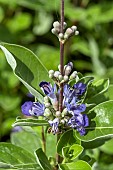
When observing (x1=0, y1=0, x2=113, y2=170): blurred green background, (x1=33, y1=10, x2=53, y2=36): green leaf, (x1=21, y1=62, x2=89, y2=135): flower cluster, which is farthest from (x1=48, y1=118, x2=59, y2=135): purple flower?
(x1=33, y1=10, x2=53, y2=36): green leaf

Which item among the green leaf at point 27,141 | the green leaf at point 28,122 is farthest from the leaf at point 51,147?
the green leaf at point 28,122

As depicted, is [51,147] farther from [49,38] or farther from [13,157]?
Result: [49,38]

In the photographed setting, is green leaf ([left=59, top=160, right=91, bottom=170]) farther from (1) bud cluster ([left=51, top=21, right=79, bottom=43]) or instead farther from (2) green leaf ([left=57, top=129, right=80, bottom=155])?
(1) bud cluster ([left=51, top=21, right=79, bottom=43])

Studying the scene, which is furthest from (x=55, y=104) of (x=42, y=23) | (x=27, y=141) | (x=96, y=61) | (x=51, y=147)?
(x=42, y=23)

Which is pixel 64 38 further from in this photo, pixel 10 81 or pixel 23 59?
pixel 10 81

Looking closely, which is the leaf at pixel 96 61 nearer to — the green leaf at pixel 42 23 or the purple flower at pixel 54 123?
the green leaf at pixel 42 23

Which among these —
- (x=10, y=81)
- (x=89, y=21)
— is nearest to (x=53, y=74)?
(x=10, y=81)
